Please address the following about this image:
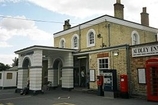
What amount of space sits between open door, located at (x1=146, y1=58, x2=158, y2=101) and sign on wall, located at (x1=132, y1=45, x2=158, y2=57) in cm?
118

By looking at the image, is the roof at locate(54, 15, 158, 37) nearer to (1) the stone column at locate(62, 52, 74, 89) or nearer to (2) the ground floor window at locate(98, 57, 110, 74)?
(1) the stone column at locate(62, 52, 74, 89)

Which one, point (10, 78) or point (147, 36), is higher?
point (147, 36)

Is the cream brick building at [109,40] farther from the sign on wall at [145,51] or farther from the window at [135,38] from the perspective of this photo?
the sign on wall at [145,51]

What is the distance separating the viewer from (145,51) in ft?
47.4

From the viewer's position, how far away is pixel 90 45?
22719 mm

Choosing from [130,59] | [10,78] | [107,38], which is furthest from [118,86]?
[10,78]

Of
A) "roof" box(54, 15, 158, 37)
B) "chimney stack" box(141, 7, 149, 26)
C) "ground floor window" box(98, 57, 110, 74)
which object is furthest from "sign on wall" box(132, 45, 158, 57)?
"chimney stack" box(141, 7, 149, 26)

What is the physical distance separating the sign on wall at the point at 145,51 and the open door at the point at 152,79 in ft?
3.88

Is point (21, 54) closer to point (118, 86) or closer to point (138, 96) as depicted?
point (118, 86)

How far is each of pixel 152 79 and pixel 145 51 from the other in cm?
220

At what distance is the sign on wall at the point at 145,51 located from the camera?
45.6ft

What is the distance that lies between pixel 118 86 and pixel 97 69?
10.1 ft

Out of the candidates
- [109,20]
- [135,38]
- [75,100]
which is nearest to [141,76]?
[75,100]

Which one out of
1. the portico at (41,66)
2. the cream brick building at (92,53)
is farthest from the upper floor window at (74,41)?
the portico at (41,66)
